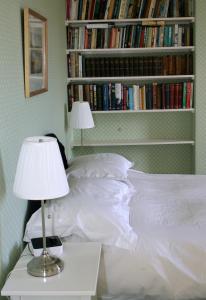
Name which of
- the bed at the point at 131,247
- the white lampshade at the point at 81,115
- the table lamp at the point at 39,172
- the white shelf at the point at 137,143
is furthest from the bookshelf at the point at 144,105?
the table lamp at the point at 39,172

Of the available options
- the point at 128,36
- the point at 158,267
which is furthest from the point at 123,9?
the point at 158,267

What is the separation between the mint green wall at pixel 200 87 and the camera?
405 cm

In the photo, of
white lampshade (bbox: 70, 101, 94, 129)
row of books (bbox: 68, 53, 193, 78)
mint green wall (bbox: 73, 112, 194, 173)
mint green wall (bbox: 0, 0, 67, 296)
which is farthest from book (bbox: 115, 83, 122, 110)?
mint green wall (bbox: 0, 0, 67, 296)

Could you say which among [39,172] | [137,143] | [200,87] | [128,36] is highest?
[128,36]

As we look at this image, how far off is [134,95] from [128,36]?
558mm

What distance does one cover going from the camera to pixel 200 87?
4.18 metres

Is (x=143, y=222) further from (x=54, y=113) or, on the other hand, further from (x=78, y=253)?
(x=54, y=113)

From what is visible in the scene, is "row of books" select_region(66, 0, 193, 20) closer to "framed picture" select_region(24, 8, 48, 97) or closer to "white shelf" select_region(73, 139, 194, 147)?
"white shelf" select_region(73, 139, 194, 147)

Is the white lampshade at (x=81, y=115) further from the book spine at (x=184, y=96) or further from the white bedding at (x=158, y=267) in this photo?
the white bedding at (x=158, y=267)

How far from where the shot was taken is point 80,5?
13.6ft

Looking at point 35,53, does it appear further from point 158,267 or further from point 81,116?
point 158,267

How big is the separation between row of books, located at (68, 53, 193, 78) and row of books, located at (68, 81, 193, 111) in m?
0.11

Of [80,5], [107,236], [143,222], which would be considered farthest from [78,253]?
[80,5]

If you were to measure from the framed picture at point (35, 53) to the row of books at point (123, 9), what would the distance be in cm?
135
